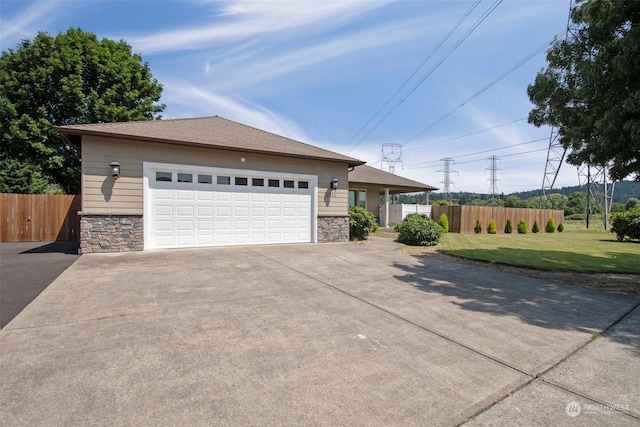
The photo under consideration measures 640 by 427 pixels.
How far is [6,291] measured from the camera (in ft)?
15.6

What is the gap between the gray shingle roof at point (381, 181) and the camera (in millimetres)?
18781

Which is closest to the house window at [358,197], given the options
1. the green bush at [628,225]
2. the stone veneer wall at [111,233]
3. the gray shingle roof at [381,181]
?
the gray shingle roof at [381,181]

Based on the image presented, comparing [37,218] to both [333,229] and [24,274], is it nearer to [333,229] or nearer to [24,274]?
[24,274]

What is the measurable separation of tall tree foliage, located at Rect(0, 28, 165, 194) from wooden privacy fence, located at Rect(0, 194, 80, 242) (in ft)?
16.3

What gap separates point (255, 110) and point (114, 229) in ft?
36.3

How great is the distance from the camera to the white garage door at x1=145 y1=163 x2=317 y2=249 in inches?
353

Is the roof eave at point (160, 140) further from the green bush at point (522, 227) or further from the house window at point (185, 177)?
the green bush at point (522, 227)

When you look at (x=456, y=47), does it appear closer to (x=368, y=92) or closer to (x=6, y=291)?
(x=368, y=92)

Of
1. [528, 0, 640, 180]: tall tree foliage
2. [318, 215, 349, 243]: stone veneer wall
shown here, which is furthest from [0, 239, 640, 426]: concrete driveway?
[318, 215, 349, 243]: stone veneer wall

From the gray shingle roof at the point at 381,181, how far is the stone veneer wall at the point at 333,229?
6.46 m

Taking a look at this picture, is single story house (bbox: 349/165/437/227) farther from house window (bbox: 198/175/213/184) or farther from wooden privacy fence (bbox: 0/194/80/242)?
wooden privacy fence (bbox: 0/194/80/242)

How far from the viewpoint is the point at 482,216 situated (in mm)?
18938

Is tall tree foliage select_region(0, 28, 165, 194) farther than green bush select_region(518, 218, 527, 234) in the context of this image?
No

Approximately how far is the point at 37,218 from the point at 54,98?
25.6 feet
